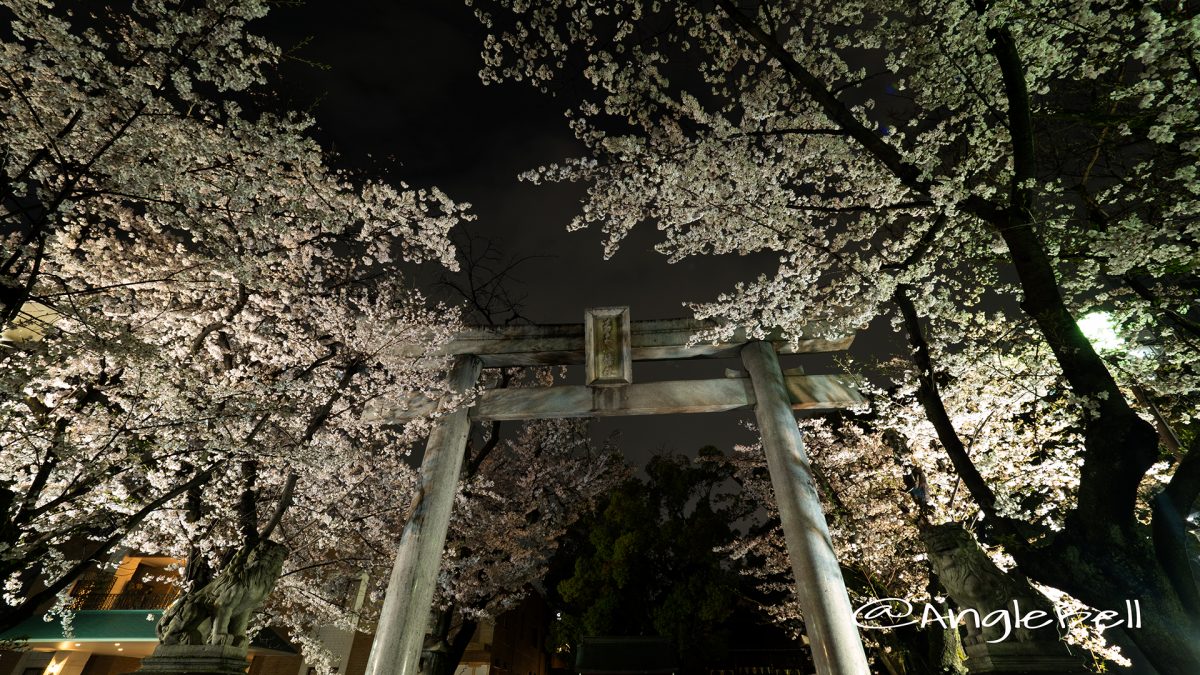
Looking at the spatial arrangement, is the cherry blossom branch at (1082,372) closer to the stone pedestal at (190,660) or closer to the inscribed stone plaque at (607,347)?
the inscribed stone plaque at (607,347)

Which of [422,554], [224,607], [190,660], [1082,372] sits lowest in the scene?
[190,660]

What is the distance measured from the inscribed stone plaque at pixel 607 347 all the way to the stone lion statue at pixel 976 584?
15.4 feet

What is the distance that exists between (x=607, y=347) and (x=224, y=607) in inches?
234

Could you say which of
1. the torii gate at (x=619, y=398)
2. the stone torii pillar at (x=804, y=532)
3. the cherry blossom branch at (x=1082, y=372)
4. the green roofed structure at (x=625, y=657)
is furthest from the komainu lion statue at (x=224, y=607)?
the green roofed structure at (x=625, y=657)

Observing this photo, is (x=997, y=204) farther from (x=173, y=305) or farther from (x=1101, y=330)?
(x=173, y=305)

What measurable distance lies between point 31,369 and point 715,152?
773 cm

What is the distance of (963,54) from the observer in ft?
17.3

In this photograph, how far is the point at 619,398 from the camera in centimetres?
862

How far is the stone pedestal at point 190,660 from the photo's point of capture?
4.56m

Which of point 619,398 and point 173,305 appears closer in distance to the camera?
point 173,305

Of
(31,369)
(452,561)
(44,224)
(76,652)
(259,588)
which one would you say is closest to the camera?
(44,224)

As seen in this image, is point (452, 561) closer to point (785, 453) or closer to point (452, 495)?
point (452, 495)

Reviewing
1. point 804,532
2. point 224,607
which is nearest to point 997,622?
point 804,532

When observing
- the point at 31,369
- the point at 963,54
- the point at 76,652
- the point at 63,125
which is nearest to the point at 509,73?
the point at 63,125
